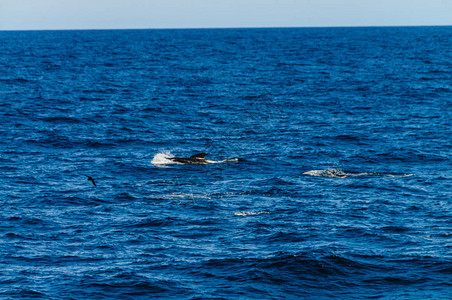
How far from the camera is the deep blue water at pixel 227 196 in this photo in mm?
22812

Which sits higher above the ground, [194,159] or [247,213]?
[194,159]

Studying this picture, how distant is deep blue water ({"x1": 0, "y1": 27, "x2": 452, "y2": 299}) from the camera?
74.8ft

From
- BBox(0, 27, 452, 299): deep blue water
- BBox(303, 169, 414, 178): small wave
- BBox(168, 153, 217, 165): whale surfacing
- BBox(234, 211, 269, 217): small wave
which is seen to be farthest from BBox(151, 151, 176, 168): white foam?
BBox(234, 211, 269, 217): small wave

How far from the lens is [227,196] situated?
33.4m

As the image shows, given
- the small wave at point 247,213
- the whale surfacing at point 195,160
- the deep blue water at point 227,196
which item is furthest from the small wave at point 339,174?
Result: the small wave at point 247,213

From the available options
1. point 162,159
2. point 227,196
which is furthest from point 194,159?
point 227,196

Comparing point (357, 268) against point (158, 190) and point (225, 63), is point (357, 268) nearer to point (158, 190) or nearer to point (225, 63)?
point (158, 190)

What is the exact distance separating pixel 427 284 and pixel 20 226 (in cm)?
1723

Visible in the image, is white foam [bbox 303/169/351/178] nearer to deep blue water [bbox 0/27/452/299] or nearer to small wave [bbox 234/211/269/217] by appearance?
deep blue water [bbox 0/27/452/299]

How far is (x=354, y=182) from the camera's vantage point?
119 feet

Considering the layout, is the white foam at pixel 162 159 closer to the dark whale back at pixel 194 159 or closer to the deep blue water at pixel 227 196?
the deep blue water at pixel 227 196

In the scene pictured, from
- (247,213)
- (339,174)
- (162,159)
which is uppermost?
(162,159)

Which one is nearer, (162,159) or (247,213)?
(247,213)

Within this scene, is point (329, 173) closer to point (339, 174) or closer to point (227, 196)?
point (339, 174)
